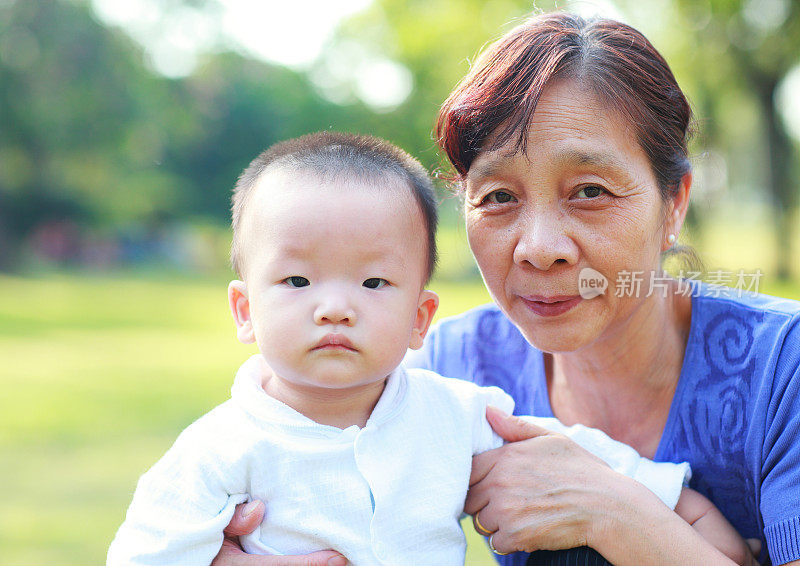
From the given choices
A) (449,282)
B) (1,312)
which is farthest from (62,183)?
(449,282)

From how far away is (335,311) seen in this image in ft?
5.97

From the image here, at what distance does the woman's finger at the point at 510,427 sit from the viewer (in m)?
2.22

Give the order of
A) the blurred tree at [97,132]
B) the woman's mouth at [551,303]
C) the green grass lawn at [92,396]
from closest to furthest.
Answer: the woman's mouth at [551,303] < the green grass lawn at [92,396] < the blurred tree at [97,132]

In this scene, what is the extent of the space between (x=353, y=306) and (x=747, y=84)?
20.0 m

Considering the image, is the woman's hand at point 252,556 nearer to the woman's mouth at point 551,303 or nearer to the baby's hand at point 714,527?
the woman's mouth at point 551,303

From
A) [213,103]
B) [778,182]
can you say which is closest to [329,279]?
[778,182]

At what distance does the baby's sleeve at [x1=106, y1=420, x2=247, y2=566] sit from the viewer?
1763 millimetres

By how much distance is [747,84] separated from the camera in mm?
19281

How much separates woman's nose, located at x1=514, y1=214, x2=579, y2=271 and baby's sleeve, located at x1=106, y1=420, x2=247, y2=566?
3.20ft

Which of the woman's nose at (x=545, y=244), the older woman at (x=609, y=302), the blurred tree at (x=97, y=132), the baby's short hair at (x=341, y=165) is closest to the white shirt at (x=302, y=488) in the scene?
the older woman at (x=609, y=302)

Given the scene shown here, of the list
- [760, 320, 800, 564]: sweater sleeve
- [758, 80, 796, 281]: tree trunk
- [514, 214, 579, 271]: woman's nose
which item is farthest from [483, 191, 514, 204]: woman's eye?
[758, 80, 796, 281]: tree trunk

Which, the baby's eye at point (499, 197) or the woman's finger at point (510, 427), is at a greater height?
the baby's eye at point (499, 197)

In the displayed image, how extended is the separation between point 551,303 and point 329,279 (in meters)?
0.72

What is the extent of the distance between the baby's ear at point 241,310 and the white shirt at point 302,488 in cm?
12
